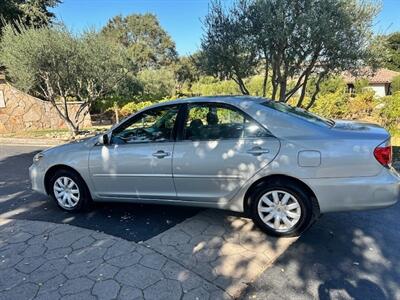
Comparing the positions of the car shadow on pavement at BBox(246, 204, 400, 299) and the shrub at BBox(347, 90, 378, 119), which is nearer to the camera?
the car shadow on pavement at BBox(246, 204, 400, 299)

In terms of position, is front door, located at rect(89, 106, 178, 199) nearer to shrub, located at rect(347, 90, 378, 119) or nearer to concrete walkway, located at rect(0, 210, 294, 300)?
concrete walkway, located at rect(0, 210, 294, 300)

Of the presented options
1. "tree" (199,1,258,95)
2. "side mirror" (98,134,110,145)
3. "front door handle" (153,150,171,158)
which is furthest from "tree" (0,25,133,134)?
"front door handle" (153,150,171,158)

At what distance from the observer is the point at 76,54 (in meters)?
11.9

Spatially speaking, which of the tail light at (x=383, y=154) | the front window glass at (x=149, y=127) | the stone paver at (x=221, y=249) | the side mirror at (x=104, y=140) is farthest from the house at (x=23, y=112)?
the tail light at (x=383, y=154)

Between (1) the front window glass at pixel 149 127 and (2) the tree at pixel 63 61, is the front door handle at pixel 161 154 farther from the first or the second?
(2) the tree at pixel 63 61

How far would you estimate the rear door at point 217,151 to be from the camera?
3772 millimetres

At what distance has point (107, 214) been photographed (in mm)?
4668

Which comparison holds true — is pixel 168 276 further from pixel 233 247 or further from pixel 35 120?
pixel 35 120

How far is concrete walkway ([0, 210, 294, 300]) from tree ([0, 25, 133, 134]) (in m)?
8.55

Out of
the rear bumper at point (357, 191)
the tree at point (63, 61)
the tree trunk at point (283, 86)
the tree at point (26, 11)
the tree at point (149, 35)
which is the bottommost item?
the rear bumper at point (357, 191)

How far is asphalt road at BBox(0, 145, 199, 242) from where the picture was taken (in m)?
4.16

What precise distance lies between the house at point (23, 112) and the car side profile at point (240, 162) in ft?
40.5

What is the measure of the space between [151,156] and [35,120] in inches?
534

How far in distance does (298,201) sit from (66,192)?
9.96 feet
